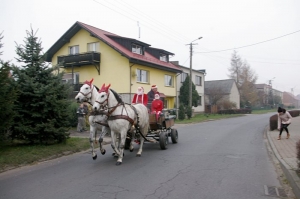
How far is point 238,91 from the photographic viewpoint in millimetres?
59969

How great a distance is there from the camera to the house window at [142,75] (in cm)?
2803

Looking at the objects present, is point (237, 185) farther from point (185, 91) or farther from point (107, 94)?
point (185, 91)

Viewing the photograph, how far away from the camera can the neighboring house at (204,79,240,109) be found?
154 ft

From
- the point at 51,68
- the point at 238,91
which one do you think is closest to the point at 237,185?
the point at 51,68

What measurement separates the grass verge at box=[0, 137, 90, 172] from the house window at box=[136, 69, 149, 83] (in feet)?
56.4

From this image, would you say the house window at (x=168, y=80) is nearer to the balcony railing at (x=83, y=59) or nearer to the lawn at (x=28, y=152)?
the balcony railing at (x=83, y=59)

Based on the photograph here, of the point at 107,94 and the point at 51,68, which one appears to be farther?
the point at 51,68

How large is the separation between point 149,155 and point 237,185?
399cm

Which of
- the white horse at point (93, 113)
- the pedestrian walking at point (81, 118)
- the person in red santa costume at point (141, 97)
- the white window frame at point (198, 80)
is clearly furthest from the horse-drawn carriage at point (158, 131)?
the white window frame at point (198, 80)

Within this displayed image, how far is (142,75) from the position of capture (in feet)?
94.1

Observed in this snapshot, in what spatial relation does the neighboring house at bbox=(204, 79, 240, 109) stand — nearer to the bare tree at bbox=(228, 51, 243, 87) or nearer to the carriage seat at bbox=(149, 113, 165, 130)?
the bare tree at bbox=(228, 51, 243, 87)

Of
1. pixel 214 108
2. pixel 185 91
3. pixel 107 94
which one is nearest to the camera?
pixel 107 94

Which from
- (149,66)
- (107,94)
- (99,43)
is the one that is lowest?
(107,94)

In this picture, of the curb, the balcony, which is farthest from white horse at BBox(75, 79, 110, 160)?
the balcony
